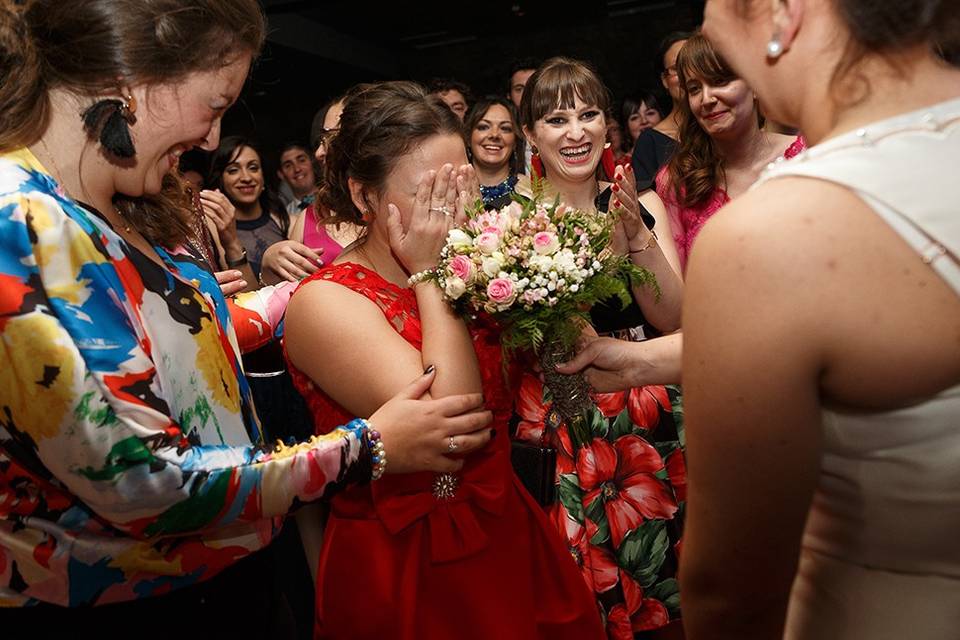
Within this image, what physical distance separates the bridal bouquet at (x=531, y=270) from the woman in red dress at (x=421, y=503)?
7 cm

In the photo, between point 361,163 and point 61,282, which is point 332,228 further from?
point 61,282

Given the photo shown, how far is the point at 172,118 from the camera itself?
130 centimetres

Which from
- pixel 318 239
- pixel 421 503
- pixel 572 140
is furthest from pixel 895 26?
pixel 318 239

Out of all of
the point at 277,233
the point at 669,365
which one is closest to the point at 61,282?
the point at 669,365

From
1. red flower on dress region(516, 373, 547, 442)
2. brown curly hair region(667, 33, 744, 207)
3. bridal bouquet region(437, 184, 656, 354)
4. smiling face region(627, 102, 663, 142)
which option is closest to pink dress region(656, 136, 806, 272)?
brown curly hair region(667, 33, 744, 207)

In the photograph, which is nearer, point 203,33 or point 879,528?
point 879,528

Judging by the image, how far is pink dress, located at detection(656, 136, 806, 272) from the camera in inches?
130

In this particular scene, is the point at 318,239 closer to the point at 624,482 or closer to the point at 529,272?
the point at 624,482

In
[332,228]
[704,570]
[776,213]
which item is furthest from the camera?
[332,228]

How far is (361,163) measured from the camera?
2141mm

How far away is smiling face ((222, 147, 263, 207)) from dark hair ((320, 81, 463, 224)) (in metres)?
3.16

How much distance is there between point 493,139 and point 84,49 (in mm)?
3717

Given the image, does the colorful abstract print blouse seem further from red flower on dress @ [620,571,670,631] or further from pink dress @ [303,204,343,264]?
pink dress @ [303,204,343,264]

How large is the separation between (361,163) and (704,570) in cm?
145
